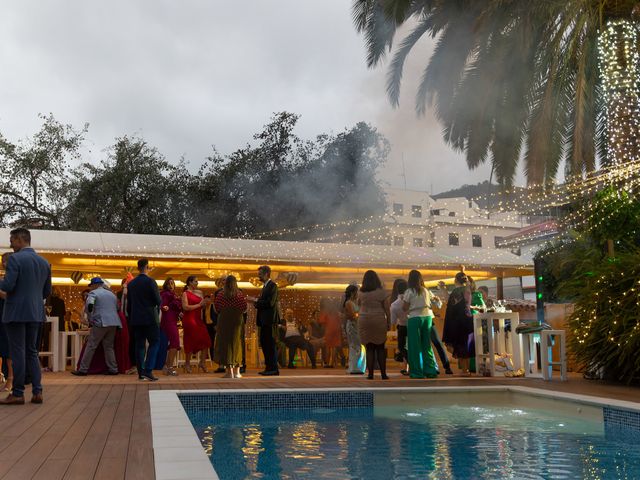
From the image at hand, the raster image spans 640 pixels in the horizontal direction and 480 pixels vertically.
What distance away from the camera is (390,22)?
51.4 ft

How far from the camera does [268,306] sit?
11.0 m

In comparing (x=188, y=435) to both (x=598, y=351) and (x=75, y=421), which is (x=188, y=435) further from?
(x=598, y=351)

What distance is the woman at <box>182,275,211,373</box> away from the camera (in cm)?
1197

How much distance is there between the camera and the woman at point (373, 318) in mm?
10250

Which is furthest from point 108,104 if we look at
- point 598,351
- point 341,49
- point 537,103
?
point 598,351

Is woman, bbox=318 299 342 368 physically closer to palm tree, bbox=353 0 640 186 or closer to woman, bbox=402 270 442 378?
palm tree, bbox=353 0 640 186

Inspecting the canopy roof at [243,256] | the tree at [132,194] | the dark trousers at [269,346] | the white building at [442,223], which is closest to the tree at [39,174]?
the tree at [132,194]

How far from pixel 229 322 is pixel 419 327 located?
8.55ft

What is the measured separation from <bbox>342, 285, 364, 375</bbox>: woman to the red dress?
2.28 metres

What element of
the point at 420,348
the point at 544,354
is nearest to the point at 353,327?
the point at 420,348

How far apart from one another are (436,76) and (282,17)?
15.4m

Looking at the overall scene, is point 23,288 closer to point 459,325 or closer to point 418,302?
point 418,302

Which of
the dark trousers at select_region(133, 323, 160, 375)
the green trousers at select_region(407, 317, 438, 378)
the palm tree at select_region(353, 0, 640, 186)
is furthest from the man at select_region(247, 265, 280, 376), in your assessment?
the palm tree at select_region(353, 0, 640, 186)

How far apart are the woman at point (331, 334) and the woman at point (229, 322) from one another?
4.52m
